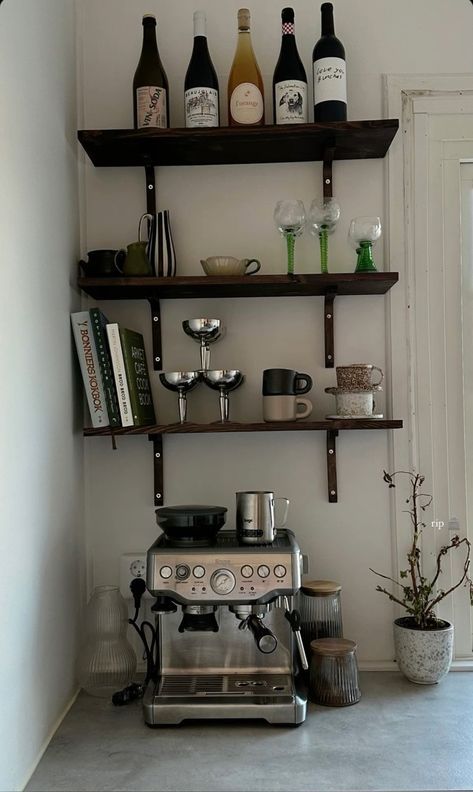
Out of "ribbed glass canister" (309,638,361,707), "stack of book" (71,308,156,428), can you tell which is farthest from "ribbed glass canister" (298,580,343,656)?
"stack of book" (71,308,156,428)

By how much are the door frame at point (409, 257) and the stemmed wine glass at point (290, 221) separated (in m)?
0.25

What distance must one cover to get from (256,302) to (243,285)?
154 millimetres

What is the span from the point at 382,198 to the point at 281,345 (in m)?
0.44

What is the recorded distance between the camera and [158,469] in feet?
6.18

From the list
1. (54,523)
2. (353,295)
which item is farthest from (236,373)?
(54,523)

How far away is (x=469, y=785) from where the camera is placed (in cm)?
128

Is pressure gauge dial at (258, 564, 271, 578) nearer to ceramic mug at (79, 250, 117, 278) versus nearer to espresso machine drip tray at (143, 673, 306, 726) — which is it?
espresso machine drip tray at (143, 673, 306, 726)

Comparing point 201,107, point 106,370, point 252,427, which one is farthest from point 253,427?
point 201,107

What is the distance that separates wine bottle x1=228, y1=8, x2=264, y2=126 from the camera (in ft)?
5.86

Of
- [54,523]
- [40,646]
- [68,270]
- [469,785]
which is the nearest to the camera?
[469,785]

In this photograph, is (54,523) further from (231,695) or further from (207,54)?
(207,54)

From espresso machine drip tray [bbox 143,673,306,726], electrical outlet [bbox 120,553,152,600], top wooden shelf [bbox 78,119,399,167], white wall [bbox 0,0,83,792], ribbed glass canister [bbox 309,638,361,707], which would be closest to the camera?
white wall [bbox 0,0,83,792]

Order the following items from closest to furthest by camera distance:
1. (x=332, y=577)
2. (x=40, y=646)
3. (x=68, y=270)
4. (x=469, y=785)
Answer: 1. (x=469, y=785)
2. (x=40, y=646)
3. (x=68, y=270)
4. (x=332, y=577)

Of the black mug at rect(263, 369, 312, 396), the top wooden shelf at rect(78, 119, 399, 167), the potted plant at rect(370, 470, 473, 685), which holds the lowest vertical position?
the potted plant at rect(370, 470, 473, 685)
